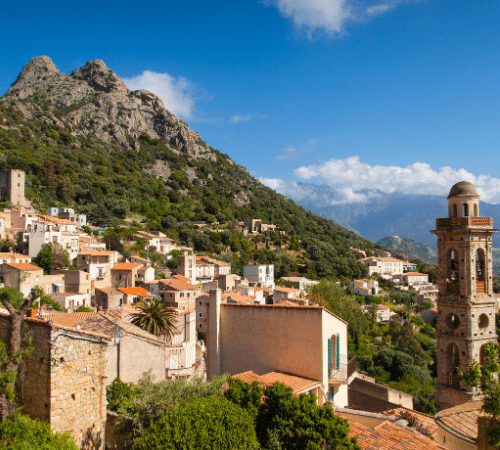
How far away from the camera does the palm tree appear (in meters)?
20.2

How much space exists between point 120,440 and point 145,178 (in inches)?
3492

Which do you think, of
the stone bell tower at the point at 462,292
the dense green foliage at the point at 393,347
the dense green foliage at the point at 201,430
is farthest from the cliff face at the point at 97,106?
the dense green foliage at the point at 201,430

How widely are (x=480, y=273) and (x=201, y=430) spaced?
15.3 m

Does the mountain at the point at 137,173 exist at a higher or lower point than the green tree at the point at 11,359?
higher

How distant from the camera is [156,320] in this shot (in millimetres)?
20719

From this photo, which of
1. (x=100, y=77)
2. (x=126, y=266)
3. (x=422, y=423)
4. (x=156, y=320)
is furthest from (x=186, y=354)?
(x=100, y=77)

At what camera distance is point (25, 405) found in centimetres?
688

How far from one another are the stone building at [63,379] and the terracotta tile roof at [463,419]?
751 cm

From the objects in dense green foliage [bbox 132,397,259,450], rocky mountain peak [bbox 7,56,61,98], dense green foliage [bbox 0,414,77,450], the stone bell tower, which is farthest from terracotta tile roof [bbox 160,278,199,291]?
rocky mountain peak [bbox 7,56,61,98]

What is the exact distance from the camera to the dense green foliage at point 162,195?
66.1 meters

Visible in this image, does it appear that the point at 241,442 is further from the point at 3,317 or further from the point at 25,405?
→ the point at 3,317

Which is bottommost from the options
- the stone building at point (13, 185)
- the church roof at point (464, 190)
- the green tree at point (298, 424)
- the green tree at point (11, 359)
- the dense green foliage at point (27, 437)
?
the green tree at point (298, 424)

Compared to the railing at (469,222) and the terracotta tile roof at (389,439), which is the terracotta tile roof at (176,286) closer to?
the railing at (469,222)

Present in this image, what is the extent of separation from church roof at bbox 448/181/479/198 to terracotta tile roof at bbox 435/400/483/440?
10394mm
